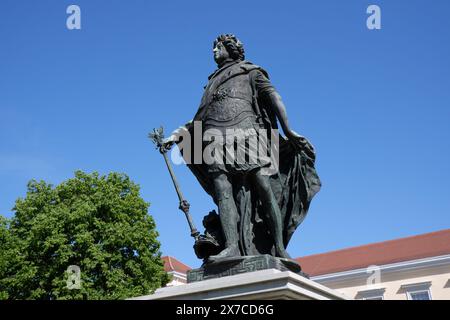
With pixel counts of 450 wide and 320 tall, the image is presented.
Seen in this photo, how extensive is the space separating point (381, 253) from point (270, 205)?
35210mm

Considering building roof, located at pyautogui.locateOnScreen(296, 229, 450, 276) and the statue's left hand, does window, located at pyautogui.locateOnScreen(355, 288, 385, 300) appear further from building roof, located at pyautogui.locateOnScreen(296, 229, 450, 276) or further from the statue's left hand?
the statue's left hand

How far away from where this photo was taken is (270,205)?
5402 mm

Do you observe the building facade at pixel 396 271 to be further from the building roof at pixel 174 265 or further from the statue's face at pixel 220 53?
the statue's face at pixel 220 53

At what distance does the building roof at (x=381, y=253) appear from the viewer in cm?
3484

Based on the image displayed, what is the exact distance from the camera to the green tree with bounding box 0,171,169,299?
2108 centimetres

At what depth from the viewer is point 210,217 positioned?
5.71 m

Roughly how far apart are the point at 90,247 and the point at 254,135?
1740 centimetres

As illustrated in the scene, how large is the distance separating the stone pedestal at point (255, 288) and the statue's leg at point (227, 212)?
1.77 ft

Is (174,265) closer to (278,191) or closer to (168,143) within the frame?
(168,143)

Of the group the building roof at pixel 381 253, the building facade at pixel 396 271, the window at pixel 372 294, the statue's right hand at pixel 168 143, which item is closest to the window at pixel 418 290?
the building facade at pixel 396 271

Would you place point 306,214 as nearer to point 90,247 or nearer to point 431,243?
point 90,247

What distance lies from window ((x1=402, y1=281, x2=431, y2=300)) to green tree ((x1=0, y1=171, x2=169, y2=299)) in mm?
17172

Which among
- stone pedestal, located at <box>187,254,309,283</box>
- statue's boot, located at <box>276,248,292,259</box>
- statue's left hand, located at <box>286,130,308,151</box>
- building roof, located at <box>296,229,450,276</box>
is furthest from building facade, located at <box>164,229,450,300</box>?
stone pedestal, located at <box>187,254,309,283</box>
